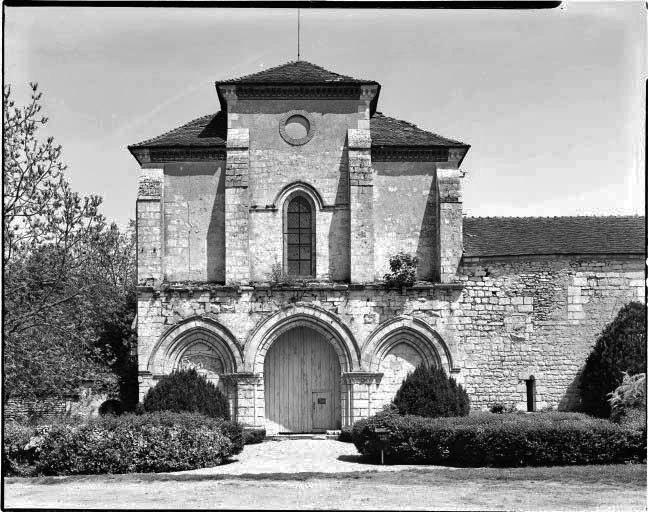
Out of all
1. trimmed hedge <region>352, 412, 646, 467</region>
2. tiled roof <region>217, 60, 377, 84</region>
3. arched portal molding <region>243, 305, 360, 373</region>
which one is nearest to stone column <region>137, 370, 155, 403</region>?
arched portal molding <region>243, 305, 360, 373</region>

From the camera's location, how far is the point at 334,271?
1105 inches

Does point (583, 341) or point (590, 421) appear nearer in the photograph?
point (590, 421)

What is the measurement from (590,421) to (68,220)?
38.6 ft

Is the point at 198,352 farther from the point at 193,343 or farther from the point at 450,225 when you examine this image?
the point at 450,225


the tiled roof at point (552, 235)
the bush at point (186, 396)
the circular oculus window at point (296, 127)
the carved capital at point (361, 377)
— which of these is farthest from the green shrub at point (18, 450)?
the tiled roof at point (552, 235)

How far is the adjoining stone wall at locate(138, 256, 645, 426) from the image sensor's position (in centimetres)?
2731

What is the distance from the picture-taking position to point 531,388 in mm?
27688

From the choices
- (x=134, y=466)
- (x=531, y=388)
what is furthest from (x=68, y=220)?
(x=531, y=388)

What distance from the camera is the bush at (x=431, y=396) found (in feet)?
84.6

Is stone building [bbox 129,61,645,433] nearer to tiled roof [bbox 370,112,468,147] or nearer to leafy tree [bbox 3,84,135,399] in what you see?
tiled roof [bbox 370,112,468,147]

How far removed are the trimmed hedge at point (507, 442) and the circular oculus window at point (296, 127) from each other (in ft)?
32.6

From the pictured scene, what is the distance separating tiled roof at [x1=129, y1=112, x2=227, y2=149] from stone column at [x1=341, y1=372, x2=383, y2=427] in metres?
7.65

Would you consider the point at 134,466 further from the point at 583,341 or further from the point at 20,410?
the point at 583,341

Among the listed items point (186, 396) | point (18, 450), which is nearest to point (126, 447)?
point (18, 450)
